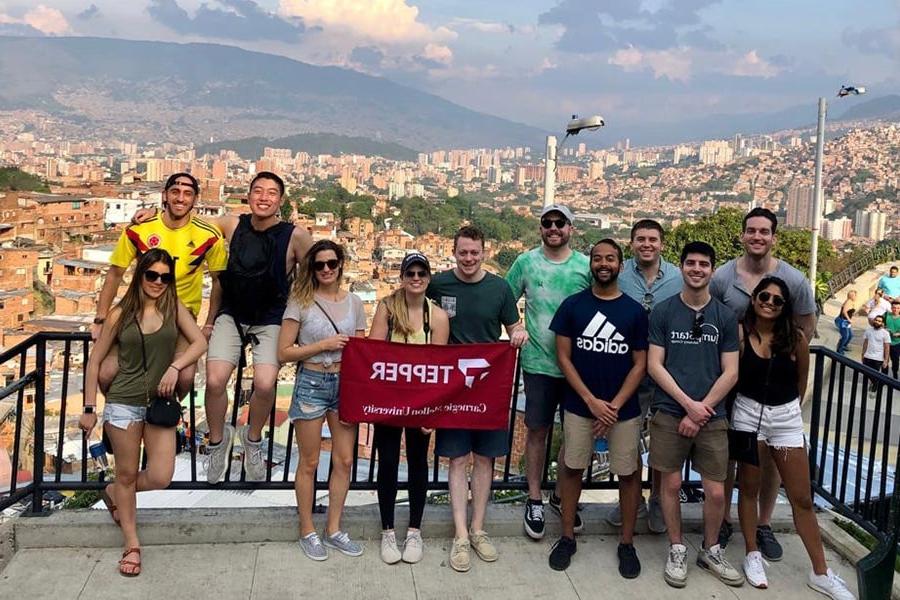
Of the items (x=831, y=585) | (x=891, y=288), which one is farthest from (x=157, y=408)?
(x=891, y=288)

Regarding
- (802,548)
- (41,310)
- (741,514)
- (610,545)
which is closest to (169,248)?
(610,545)

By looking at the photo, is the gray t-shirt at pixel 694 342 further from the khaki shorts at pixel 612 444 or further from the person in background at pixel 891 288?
the person in background at pixel 891 288

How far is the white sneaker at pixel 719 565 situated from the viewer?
4.18m

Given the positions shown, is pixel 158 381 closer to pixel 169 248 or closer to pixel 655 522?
pixel 169 248

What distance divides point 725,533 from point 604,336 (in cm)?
147

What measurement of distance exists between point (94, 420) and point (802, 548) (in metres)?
4.04

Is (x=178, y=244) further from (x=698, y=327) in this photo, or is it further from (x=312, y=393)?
(x=698, y=327)

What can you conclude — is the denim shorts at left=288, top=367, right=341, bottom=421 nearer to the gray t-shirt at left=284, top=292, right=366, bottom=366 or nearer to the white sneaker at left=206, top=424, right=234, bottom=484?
the gray t-shirt at left=284, top=292, right=366, bottom=366

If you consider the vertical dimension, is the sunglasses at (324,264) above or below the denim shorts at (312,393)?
above

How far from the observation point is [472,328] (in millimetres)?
4410

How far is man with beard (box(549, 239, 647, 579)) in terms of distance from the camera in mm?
4223

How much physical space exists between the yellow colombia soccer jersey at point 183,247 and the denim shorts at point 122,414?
636mm

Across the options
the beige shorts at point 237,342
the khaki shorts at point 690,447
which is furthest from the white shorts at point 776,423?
the beige shorts at point 237,342

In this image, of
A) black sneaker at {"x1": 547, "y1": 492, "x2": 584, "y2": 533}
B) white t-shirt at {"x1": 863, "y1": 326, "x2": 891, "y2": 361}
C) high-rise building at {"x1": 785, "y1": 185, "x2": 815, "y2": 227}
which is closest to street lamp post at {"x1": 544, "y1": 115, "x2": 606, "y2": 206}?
white t-shirt at {"x1": 863, "y1": 326, "x2": 891, "y2": 361}
